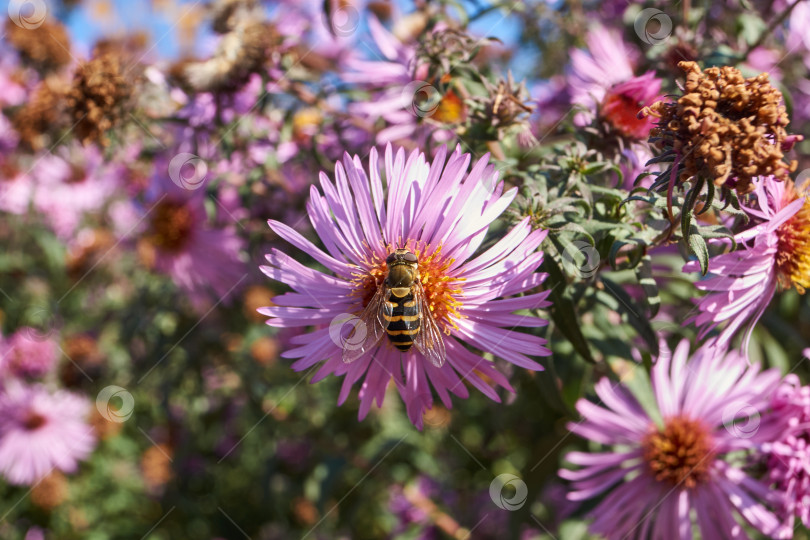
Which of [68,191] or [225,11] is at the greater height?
[225,11]

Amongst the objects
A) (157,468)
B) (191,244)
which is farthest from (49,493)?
(191,244)

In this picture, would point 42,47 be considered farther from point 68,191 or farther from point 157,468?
point 157,468

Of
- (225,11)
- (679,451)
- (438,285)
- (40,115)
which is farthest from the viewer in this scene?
(40,115)

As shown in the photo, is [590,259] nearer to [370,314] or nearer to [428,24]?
[370,314]

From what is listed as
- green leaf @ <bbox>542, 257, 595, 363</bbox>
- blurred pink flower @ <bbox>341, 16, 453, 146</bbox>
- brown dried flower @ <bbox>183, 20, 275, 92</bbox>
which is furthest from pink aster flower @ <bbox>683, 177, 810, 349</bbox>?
brown dried flower @ <bbox>183, 20, 275, 92</bbox>

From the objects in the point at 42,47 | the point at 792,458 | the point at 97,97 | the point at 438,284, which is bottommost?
the point at 42,47

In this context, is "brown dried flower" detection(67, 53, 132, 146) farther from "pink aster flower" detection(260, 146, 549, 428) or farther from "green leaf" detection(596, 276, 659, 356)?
"green leaf" detection(596, 276, 659, 356)
